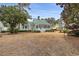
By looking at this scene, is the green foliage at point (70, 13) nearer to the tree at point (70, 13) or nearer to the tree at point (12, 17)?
the tree at point (70, 13)

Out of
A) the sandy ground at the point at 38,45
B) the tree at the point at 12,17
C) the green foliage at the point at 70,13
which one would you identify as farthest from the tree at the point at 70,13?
the tree at the point at 12,17

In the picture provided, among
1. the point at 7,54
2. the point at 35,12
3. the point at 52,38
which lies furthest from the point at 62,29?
the point at 7,54

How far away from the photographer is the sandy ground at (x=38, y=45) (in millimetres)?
2906

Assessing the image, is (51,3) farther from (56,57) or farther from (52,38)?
(56,57)

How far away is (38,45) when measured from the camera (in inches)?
115

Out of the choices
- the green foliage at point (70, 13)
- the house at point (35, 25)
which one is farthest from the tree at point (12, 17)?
the green foliage at point (70, 13)

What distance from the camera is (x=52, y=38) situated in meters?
2.93

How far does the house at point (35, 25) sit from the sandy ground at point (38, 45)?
0.17 ft

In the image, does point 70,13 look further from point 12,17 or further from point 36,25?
point 12,17

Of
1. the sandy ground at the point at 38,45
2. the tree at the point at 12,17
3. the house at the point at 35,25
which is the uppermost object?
the tree at the point at 12,17

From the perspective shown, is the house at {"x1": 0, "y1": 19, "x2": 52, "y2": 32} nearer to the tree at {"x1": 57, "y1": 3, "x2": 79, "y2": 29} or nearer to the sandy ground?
the sandy ground

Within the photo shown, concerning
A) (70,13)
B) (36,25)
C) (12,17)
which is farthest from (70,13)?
(12,17)

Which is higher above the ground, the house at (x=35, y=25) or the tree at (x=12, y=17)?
the tree at (x=12, y=17)

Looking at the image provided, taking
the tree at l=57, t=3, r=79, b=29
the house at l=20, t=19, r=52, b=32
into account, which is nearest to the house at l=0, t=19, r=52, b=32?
the house at l=20, t=19, r=52, b=32
